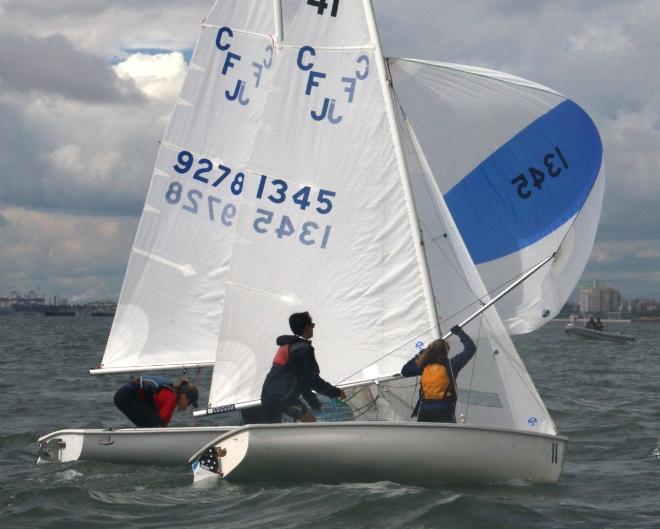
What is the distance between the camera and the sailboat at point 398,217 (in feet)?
29.1

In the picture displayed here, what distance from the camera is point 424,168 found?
931cm

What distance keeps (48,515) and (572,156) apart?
5011mm

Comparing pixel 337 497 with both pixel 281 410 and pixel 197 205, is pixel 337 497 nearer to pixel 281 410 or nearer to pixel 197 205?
pixel 281 410

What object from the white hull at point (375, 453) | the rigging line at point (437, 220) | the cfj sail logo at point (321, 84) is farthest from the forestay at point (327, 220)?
the white hull at point (375, 453)

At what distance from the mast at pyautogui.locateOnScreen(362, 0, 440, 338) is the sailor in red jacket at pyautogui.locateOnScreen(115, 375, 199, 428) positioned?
252cm

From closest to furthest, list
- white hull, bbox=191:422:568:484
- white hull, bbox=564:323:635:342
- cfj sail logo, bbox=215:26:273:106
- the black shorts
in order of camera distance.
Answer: white hull, bbox=191:422:568:484 < the black shorts < cfj sail logo, bbox=215:26:273:106 < white hull, bbox=564:323:635:342

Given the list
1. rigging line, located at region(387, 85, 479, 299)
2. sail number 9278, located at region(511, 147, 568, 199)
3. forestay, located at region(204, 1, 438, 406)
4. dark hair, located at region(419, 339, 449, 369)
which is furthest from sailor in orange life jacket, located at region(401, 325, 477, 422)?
sail number 9278, located at region(511, 147, 568, 199)

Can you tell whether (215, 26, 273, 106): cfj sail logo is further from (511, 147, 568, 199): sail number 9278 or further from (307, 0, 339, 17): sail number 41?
(511, 147, 568, 199): sail number 9278

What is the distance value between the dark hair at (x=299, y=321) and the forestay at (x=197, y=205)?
311 cm

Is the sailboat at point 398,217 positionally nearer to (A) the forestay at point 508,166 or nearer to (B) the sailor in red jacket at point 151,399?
(A) the forestay at point 508,166

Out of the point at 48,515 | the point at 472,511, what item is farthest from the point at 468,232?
the point at 48,515

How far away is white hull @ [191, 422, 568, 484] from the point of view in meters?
7.62

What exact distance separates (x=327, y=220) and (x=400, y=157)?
79cm

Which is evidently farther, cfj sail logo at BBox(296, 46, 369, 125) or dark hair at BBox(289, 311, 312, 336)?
cfj sail logo at BBox(296, 46, 369, 125)
